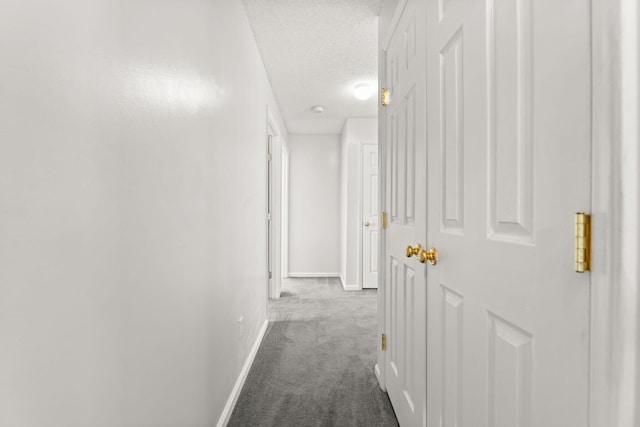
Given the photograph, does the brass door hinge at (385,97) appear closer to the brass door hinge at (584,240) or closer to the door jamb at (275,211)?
the brass door hinge at (584,240)

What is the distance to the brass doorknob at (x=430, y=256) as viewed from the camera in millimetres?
1233

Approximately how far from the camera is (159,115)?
106cm

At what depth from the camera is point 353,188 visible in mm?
4957

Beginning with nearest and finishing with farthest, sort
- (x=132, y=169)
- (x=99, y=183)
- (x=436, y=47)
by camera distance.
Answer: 1. (x=99, y=183)
2. (x=132, y=169)
3. (x=436, y=47)

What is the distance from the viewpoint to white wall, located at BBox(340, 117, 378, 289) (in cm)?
490

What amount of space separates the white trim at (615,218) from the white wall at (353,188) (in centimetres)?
441

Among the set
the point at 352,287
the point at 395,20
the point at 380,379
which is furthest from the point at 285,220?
the point at 395,20

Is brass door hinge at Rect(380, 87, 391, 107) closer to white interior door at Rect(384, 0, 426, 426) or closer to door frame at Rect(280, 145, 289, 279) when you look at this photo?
white interior door at Rect(384, 0, 426, 426)

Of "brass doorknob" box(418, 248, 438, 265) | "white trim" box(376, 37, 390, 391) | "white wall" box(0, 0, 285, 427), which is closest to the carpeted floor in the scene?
"white trim" box(376, 37, 390, 391)

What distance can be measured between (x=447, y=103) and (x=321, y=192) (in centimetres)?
471

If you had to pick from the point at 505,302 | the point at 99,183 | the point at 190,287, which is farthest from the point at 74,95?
the point at 505,302

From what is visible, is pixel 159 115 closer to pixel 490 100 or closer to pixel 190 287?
pixel 190 287

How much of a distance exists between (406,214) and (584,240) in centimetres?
112

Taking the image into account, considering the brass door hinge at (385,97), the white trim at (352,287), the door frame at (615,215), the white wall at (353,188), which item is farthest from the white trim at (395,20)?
the white trim at (352,287)
